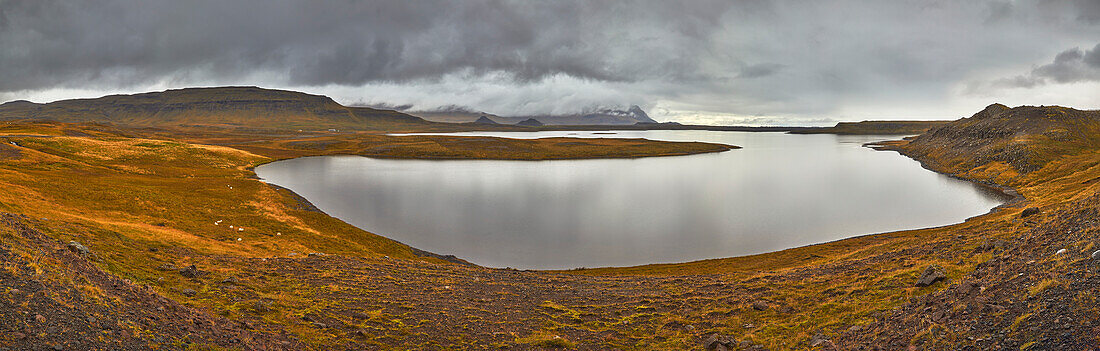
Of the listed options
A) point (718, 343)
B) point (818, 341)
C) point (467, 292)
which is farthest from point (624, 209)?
point (818, 341)

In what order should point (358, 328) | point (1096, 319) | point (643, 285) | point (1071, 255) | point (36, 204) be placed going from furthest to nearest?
point (36, 204)
point (643, 285)
point (358, 328)
point (1071, 255)
point (1096, 319)

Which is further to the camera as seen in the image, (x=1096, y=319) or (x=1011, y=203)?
(x=1011, y=203)

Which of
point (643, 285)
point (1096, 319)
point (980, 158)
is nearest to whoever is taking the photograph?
point (1096, 319)

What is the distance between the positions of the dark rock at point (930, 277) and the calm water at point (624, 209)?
17.1 metres

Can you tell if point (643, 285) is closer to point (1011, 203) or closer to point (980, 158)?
point (1011, 203)

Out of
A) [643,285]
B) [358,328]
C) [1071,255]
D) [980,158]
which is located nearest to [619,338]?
[643,285]

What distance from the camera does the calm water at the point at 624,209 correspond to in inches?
→ 1394

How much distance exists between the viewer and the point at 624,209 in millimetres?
48656

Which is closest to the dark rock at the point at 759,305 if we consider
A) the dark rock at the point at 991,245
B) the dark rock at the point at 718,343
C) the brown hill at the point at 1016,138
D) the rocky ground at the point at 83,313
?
the dark rock at the point at 718,343

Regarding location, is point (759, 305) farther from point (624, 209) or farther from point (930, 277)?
point (624, 209)

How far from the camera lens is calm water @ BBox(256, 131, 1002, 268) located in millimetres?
35406

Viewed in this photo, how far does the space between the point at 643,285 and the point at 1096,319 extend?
15467 millimetres

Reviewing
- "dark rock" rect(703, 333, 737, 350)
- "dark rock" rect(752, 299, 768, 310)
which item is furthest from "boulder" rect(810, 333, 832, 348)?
"dark rock" rect(752, 299, 768, 310)

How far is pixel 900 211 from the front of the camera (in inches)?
1927
